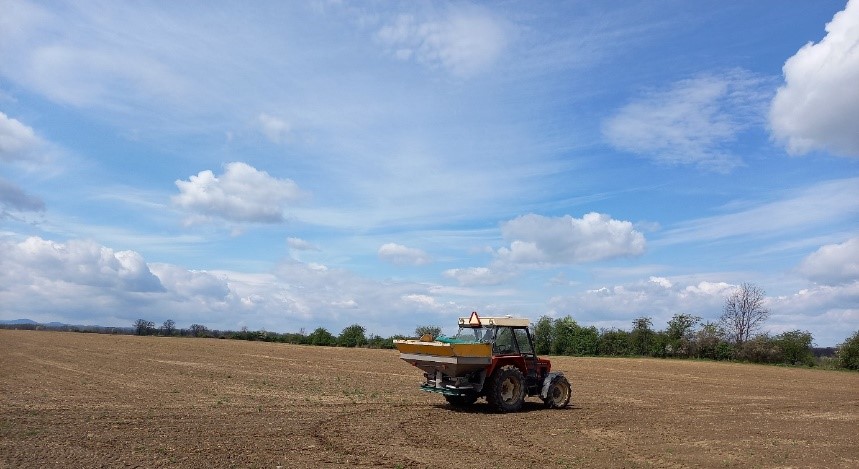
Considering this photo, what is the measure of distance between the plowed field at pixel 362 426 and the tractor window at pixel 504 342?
5.63 feet

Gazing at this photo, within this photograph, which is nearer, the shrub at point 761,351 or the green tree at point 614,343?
the shrub at point 761,351

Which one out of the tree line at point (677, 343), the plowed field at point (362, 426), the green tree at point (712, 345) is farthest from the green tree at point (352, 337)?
the plowed field at point (362, 426)

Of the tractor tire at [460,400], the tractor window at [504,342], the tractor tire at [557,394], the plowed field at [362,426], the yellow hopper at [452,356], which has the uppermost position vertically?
the tractor window at [504,342]

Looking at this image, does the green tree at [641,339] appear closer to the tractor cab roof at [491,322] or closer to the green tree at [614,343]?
the green tree at [614,343]

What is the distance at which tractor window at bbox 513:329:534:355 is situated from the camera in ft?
60.3

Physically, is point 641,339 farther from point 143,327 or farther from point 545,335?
point 143,327

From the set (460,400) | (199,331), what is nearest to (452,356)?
(460,400)

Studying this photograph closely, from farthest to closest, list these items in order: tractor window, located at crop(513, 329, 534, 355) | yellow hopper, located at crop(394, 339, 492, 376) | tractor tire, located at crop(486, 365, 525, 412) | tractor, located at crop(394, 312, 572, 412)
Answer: tractor window, located at crop(513, 329, 534, 355), tractor tire, located at crop(486, 365, 525, 412), tractor, located at crop(394, 312, 572, 412), yellow hopper, located at crop(394, 339, 492, 376)

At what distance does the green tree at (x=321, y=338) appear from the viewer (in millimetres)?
81812

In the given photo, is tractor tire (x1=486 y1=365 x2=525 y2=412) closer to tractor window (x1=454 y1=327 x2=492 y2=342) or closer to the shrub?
tractor window (x1=454 y1=327 x2=492 y2=342)

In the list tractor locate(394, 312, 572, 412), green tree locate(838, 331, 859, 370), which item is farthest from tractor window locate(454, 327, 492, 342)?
green tree locate(838, 331, 859, 370)

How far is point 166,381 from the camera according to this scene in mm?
22172

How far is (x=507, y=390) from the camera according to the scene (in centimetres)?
1780

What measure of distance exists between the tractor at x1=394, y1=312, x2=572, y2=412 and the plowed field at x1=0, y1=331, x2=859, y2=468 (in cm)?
64
